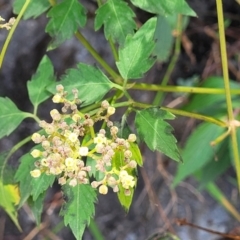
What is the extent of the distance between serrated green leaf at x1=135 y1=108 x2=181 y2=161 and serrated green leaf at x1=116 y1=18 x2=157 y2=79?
0.44 feet

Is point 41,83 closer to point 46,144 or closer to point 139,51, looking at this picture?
point 139,51

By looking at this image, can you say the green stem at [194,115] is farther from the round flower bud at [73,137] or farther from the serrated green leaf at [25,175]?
the serrated green leaf at [25,175]

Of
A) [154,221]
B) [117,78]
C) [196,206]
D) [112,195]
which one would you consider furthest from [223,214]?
[117,78]

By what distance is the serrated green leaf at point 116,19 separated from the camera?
1.43m

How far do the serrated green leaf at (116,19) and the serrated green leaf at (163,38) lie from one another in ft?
2.56

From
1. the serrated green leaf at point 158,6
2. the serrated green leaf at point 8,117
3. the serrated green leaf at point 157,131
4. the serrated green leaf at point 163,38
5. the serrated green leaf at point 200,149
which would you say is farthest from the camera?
the serrated green leaf at point 163,38

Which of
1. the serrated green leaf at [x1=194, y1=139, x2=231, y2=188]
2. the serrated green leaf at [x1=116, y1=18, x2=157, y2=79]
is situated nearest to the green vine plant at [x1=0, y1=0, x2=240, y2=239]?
the serrated green leaf at [x1=116, y1=18, x2=157, y2=79]

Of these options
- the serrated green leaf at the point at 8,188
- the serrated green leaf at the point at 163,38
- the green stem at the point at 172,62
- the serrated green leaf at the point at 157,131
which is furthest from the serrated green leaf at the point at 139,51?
the green stem at the point at 172,62

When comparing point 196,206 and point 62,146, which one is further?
point 196,206

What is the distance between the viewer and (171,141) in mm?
1286

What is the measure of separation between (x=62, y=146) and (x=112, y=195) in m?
1.48

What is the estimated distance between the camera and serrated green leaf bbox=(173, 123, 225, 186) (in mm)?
1974

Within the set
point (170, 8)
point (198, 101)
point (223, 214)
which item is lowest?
point (223, 214)

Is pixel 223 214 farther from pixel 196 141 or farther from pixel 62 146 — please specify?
pixel 62 146
